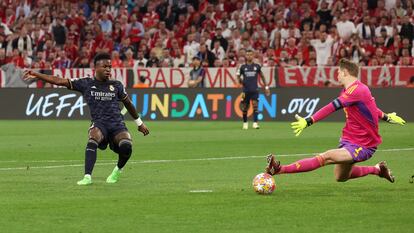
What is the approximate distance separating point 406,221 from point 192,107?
23.5 m

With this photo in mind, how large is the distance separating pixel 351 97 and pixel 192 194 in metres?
2.31

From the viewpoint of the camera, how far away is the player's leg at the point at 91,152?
14.5m

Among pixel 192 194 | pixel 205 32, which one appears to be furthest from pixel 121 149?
pixel 205 32

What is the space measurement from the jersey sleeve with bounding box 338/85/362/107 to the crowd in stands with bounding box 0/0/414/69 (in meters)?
18.8

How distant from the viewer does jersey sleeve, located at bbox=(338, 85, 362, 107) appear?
1317 cm

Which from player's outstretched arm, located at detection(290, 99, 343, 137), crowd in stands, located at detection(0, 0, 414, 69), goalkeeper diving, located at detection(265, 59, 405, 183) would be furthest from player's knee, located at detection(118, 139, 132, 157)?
crowd in stands, located at detection(0, 0, 414, 69)

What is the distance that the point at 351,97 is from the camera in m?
13.2

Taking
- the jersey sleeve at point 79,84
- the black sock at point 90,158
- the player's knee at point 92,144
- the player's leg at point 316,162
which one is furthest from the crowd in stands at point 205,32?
the player's leg at point 316,162

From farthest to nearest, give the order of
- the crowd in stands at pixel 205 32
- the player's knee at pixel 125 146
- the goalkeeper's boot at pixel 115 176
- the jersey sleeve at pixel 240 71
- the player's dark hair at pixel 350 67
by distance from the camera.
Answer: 1. the crowd in stands at pixel 205 32
2. the jersey sleeve at pixel 240 71
3. the goalkeeper's boot at pixel 115 176
4. the player's knee at pixel 125 146
5. the player's dark hair at pixel 350 67

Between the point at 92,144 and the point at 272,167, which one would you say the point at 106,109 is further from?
the point at 272,167

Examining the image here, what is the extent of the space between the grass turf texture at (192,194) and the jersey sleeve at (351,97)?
1139mm

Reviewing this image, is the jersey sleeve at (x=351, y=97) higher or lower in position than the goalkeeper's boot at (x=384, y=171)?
higher

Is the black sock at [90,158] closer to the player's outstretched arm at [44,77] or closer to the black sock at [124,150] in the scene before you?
the black sock at [124,150]

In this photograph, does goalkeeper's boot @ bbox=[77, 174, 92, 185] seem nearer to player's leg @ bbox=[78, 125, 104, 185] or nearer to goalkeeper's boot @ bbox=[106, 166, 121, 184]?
player's leg @ bbox=[78, 125, 104, 185]
